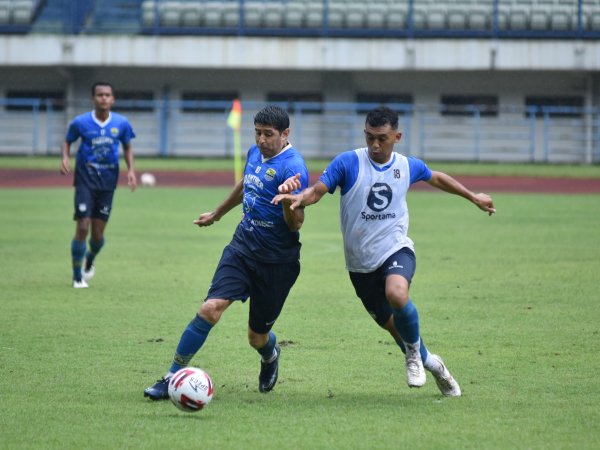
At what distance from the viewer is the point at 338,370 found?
9.10 m

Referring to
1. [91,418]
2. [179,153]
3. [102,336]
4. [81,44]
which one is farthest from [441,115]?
[91,418]

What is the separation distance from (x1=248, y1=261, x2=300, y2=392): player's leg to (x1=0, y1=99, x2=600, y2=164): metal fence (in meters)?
37.2

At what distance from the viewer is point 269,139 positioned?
8.05 meters

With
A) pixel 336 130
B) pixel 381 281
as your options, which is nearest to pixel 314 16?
pixel 336 130

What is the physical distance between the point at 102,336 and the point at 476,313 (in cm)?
397

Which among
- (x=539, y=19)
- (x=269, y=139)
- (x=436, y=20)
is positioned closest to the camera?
(x=269, y=139)

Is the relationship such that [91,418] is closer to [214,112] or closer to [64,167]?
[64,167]

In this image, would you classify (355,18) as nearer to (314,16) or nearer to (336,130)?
(314,16)

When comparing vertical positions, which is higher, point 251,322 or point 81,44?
point 81,44

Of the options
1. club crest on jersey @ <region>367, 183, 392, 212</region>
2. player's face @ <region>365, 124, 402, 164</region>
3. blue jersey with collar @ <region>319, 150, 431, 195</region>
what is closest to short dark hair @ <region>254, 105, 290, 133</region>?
Answer: blue jersey with collar @ <region>319, 150, 431, 195</region>

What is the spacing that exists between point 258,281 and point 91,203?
625 cm

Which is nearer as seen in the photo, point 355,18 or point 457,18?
point 457,18

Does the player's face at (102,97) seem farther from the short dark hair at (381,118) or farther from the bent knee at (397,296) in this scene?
the bent knee at (397,296)

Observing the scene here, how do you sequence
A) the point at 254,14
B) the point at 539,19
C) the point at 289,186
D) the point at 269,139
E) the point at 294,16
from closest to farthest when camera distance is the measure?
the point at 289,186 < the point at 269,139 < the point at 539,19 < the point at 294,16 < the point at 254,14
